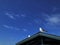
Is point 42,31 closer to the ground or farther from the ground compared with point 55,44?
farther from the ground

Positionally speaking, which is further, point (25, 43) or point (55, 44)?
point (25, 43)

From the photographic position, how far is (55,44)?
13742mm

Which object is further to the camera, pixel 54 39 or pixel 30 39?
pixel 30 39

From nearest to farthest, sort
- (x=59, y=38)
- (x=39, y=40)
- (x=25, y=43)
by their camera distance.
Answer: (x=59, y=38), (x=39, y=40), (x=25, y=43)

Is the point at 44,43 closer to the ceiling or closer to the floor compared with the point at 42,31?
closer to the floor

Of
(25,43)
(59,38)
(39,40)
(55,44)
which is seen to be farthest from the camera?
(25,43)

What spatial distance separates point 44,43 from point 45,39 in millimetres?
377

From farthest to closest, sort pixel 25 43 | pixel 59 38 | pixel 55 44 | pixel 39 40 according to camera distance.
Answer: pixel 25 43 < pixel 39 40 < pixel 55 44 < pixel 59 38

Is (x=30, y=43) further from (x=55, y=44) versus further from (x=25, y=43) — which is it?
(x=55, y=44)

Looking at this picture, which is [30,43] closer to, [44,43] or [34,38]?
[34,38]

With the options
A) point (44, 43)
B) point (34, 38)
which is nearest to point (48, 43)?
point (44, 43)

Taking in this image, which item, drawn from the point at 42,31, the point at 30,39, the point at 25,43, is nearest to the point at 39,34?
the point at 42,31

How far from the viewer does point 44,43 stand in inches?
567

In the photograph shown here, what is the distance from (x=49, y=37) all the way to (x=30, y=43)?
285 cm
